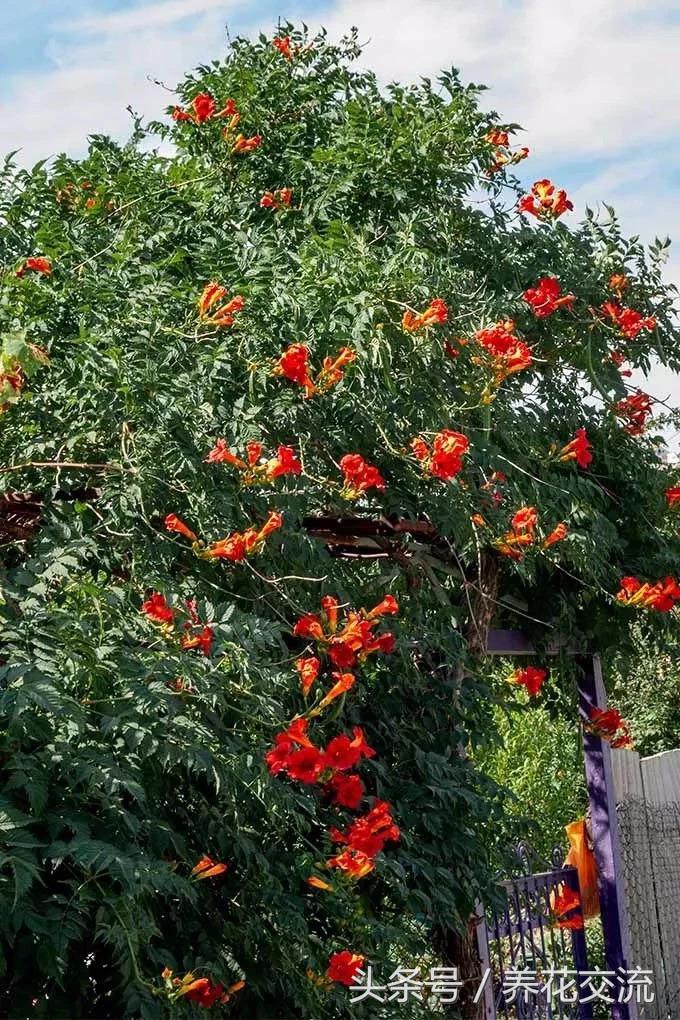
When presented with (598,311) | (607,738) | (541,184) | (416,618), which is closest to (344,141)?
(541,184)

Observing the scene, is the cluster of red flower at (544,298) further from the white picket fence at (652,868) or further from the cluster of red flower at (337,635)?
the white picket fence at (652,868)

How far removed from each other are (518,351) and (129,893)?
1963 mm

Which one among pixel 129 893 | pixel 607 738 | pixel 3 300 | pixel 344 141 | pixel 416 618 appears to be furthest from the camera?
pixel 607 738

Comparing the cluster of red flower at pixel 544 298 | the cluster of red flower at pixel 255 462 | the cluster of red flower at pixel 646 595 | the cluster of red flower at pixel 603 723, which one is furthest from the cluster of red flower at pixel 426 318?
the cluster of red flower at pixel 603 723

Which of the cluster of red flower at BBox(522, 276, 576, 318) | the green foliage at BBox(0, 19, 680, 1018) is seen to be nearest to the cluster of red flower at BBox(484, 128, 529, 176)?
the green foliage at BBox(0, 19, 680, 1018)

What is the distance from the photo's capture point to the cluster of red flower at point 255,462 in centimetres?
314

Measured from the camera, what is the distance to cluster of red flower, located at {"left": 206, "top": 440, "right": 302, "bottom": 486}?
3.14 m

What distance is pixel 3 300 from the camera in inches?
143

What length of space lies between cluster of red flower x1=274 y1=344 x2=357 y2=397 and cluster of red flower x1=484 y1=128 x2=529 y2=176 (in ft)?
5.63

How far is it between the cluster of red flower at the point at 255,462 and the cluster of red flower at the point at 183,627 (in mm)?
445

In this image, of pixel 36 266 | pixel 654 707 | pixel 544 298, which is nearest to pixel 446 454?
pixel 36 266

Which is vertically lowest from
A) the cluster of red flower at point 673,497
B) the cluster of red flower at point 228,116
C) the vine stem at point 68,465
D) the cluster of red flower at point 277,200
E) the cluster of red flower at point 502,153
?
the vine stem at point 68,465

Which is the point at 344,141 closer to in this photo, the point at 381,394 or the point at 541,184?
the point at 541,184

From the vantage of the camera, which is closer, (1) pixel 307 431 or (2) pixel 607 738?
(1) pixel 307 431
